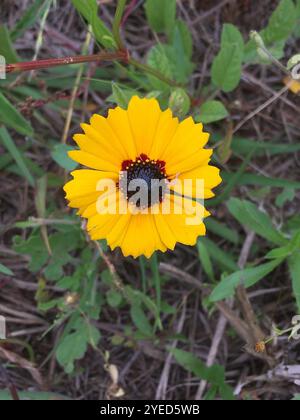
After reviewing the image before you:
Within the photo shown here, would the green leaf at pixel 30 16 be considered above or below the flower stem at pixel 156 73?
above

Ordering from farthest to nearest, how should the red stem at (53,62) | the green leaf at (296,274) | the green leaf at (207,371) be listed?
the green leaf at (207,371) < the green leaf at (296,274) < the red stem at (53,62)

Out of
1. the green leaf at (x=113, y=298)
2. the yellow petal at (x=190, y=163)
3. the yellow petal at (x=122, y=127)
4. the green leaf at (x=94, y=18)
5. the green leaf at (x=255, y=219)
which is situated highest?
the green leaf at (x=94, y=18)

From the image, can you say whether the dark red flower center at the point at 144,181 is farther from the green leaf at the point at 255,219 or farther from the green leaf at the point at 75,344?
the green leaf at the point at 75,344

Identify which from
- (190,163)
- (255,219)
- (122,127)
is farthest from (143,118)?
(255,219)

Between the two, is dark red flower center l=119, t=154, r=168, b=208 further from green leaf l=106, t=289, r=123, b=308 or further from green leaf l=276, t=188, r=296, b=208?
green leaf l=276, t=188, r=296, b=208

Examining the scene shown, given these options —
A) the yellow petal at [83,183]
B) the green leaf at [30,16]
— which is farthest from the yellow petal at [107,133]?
the green leaf at [30,16]

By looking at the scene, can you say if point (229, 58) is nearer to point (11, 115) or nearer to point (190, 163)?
point (190, 163)

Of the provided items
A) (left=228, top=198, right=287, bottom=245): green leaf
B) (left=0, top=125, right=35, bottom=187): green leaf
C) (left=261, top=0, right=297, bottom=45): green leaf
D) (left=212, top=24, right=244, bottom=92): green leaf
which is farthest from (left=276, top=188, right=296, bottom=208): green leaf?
(left=0, top=125, right=35, bottom=187): green leaf
